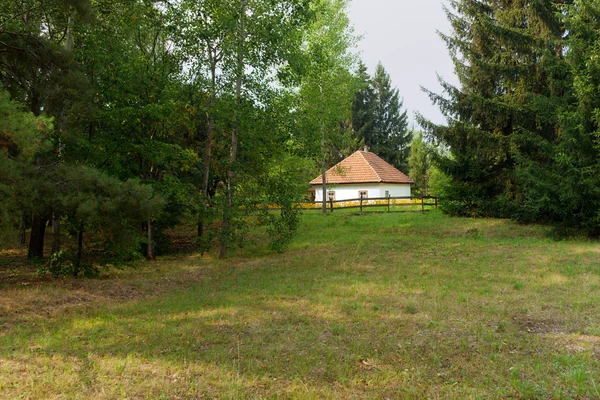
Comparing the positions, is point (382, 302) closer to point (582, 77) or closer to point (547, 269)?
point (547, 269)

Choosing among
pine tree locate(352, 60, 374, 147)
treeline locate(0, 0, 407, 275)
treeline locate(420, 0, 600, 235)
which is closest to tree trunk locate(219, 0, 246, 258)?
treeline locate(0, 0, 407, 275)

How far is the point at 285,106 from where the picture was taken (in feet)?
44.0

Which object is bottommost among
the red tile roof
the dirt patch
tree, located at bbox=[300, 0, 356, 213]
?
the dirt patch

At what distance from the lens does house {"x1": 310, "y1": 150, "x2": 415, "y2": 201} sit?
33.7m

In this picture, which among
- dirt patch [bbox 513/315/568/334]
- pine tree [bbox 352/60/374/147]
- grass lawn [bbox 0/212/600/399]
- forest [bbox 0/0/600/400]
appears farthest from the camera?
pine tree [bbox 352/60/374/147]

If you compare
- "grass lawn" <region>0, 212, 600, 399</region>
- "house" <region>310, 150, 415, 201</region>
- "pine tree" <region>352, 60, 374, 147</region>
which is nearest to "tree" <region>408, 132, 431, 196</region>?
"pine tree" <region>352, 60, 374, 147</region>

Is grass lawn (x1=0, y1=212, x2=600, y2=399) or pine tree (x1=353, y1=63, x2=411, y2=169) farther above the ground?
pine tree (x1=353, y1=63, x2=411, y2=169)

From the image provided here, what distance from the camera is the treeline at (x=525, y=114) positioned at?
46.3ft

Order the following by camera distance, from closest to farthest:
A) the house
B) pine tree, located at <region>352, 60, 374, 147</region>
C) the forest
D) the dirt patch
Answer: the forest
the dirt patch
the house
pine tree, located at <region>352, 60, 374, 147</region>

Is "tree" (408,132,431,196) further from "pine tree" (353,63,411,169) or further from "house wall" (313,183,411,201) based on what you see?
"house wall" (313,183,411,201)

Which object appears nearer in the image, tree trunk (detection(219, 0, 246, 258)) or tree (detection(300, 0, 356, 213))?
tree trunk (detection(219, 0, 246, 258))

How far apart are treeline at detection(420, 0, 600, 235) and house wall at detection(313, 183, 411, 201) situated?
1277 centimetres

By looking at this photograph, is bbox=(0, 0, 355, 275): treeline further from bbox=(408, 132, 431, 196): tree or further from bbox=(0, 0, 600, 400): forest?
bbox=(408, 132, 431, 196): tree

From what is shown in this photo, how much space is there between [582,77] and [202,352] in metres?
15.6
